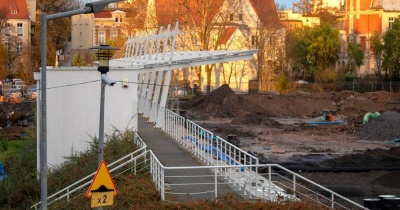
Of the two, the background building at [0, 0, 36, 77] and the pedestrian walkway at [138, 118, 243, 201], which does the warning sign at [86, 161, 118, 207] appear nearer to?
the pedestrian walkway at [138, 118, 243, 201]

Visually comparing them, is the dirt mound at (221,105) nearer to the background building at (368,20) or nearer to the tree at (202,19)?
the tree at (202,19)

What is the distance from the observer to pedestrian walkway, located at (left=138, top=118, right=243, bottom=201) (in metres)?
20.6

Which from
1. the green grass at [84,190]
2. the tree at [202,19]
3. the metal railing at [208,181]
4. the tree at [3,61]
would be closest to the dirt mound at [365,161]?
the green grass at [84,190]

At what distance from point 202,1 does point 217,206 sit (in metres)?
52.1

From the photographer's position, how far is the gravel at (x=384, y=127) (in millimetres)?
51281

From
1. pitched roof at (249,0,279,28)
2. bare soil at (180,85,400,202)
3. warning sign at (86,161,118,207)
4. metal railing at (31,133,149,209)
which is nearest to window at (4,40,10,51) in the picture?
pitched roof at (249,0,279,28)

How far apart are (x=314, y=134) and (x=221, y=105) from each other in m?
15.3

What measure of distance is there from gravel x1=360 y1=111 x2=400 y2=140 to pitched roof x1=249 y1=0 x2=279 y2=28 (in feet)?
95.8

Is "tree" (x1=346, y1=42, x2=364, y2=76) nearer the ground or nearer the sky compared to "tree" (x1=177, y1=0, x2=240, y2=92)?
nearer the ground

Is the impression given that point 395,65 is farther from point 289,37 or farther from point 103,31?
point 103,31

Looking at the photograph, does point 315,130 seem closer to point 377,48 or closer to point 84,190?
point 84,190

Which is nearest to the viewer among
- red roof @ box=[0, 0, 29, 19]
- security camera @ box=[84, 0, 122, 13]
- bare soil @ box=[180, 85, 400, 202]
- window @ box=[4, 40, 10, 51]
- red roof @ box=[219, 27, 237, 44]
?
security camera @ box=[84, 0, 122, 13]

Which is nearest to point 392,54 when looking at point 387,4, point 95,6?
point 387,4

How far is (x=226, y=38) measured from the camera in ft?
259
